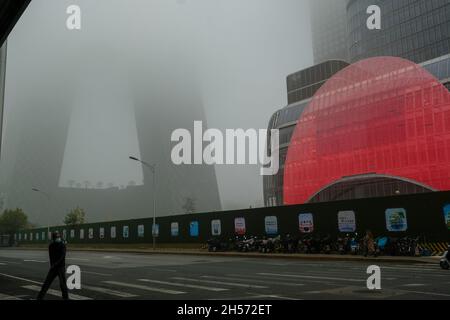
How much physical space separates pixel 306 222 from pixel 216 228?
10063mm

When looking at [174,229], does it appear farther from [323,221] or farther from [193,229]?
[323,221]

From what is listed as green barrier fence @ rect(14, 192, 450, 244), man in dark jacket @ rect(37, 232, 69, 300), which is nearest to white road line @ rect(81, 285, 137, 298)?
man in dark jacket @ rect(37, 232, 69, 300)

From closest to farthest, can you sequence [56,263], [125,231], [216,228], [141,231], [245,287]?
1. [56,263]
2. [245,287]
3. [216,228]
4. [141,231]
5. [125,231]

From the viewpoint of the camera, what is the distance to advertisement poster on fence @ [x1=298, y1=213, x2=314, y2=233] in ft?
100

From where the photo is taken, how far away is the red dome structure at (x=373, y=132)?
6359 centimetres

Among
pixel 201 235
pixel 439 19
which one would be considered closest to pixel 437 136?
pixel 201 235

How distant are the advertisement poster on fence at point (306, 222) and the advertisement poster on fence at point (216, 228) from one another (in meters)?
8.96

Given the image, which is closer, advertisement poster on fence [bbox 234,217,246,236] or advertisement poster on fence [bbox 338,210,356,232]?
advertisement poster on fence [bbox 338,210,356,232]

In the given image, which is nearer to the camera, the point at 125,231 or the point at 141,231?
the point at 141,231

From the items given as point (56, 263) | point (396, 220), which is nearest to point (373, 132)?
point (396, 220)

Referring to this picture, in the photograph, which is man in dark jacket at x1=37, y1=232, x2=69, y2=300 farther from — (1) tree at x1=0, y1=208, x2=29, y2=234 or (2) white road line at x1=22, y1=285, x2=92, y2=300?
(1) tree at x1=0, y1=208, x2=29, y2=234

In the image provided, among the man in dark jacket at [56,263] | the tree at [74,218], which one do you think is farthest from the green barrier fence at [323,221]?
the tree at [74,218]

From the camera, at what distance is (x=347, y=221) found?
92.9 feet

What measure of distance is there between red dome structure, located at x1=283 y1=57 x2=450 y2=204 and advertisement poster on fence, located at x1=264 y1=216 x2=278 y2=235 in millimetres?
39037
